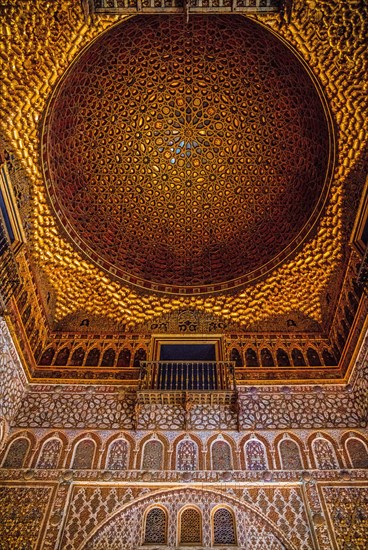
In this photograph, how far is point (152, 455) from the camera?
6605 mm

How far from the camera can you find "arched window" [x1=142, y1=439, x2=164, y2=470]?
21.2ft

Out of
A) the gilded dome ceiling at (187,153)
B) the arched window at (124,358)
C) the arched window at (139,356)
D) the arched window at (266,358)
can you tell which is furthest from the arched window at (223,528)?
the gilded dome ceiling at (187,153)

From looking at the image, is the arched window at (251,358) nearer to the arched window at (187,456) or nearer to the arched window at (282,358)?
the arched window at (282,358)

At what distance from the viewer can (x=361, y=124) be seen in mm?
6367

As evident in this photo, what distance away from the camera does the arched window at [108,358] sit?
25.7 ft

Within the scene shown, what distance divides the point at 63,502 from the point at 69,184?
5284 mm

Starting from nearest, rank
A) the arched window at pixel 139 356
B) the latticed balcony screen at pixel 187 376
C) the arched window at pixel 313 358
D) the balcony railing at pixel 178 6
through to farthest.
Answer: the balcony railing at pixel 178 6 → the latticed balcony screen at pixel 187 376 → the arched window at pixel 313 358 → the arched window at pixel 139 356

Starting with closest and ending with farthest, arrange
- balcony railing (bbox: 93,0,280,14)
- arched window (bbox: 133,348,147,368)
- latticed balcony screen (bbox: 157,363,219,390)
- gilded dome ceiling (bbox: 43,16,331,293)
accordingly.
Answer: balcony railing (bbox: 93,0,280,14) → latticed balcony screen (bbox: 157,363,219,390) → gilded dome ceiling (bbox: 43,16,331,293) → arched window (bbox: 133,348,147,368)

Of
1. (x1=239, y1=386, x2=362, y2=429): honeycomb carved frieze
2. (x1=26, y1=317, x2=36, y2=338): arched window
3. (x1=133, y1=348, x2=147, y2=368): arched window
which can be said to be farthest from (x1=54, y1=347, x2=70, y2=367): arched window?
(x1=239, y1=386, x2=362, y2=429): honeycomb carved frieze

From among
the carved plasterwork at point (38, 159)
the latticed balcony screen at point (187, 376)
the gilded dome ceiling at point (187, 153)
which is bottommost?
the latticed balcony screen at point (187, 376)

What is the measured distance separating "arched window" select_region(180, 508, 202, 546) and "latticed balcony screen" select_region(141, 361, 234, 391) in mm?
1824

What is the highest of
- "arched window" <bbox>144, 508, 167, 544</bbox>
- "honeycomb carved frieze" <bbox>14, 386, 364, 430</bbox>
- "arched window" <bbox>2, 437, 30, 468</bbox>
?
"honeycomb carved frieze" <bbox>14, 386, 364, 430</bbox>

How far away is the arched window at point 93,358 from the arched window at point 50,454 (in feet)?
4.74

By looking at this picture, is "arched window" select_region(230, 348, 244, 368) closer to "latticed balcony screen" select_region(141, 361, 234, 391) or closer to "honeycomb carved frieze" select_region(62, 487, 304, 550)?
"latticed balcony screen" select_region(141, 361, 234, 391)
